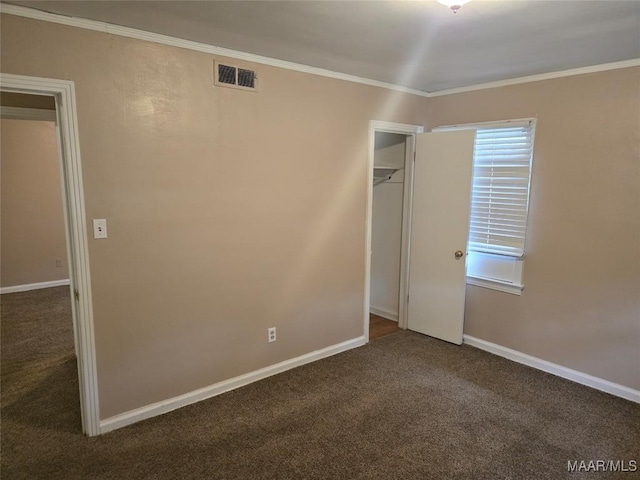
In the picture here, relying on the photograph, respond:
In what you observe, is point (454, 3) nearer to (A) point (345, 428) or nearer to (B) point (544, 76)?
(B) point (544, 76)

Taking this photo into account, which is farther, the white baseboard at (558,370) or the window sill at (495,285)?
the window sill at (495,285)

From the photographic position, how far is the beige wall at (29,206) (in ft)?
17.3

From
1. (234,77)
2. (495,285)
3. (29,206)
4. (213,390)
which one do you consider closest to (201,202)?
(234,77)

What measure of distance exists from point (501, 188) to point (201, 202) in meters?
2.58

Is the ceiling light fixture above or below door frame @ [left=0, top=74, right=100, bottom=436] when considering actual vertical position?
above

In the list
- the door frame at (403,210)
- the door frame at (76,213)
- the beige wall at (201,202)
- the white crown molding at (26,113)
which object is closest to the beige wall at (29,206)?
the white crown molding at (26,113)

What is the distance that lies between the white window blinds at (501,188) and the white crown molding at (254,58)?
0.38 metres

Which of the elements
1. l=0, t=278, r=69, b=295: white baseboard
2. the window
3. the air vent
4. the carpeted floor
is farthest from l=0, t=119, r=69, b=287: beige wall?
the window

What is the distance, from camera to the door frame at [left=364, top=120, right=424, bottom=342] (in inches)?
145

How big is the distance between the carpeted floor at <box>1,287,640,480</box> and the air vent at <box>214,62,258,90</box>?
2253 mm

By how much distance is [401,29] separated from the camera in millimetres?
2252

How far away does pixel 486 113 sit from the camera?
3.59 m

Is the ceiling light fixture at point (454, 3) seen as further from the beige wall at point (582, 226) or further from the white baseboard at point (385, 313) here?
the white baseboard at point (385, 313)

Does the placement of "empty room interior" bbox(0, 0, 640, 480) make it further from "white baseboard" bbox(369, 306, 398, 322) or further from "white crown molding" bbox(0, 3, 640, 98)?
"white baseboard" bbox(369, 306, 398, 322)
